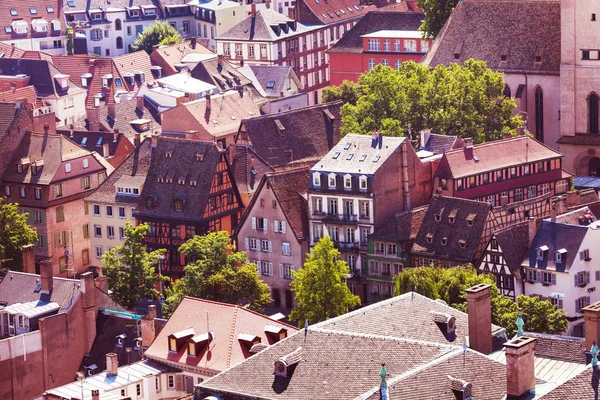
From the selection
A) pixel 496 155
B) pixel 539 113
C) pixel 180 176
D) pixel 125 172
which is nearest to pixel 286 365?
pixel 496 155

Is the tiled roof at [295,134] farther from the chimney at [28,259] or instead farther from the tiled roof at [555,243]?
the tiled roof at [555,243]

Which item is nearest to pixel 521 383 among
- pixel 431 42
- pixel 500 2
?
pixel 500 2

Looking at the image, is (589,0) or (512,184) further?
(589,0)

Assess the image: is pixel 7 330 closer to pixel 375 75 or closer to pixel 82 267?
pixel 82 267

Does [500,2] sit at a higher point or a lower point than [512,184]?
higher

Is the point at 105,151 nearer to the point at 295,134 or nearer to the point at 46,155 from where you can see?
the point at 46,155

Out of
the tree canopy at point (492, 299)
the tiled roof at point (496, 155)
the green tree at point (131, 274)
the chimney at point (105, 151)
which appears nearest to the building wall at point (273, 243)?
the green tree at point (131, 274)

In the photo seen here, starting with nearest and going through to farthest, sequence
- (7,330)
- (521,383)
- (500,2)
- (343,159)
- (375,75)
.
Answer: (521,383)
(7,330)
(343,159)
(375,75)
(500,2)
